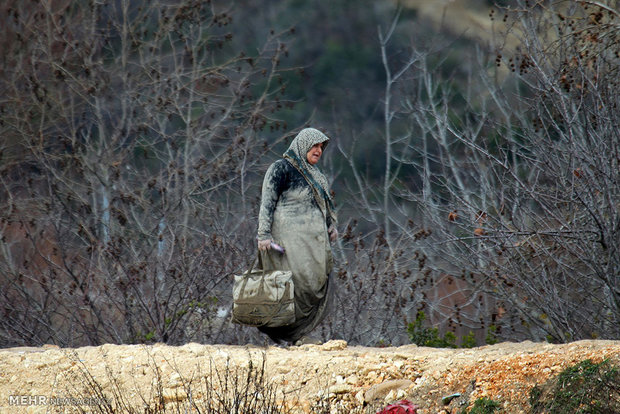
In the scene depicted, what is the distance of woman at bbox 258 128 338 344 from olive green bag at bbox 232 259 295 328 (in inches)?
7.2

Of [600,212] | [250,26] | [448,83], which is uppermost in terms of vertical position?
[250,26]

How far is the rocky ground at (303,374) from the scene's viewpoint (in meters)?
6.29

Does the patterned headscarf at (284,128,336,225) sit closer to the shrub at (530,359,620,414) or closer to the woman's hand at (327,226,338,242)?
the woman's hand at (327,226,338,242)

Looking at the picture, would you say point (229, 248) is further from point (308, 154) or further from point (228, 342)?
point (308, 154)

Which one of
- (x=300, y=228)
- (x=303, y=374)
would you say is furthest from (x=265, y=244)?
(x=303, y=374)

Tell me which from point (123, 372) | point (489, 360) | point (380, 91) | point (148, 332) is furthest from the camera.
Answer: point (380, 91)

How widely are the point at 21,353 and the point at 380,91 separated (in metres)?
14.6

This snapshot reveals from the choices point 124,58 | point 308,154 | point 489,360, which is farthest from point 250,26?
point 489,360

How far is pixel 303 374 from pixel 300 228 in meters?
1.42

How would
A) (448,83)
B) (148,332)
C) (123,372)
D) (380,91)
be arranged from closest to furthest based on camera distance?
(123,372) → (148,332) → (448,83) → (380,91)

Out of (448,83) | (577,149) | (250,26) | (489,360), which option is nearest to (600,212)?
(577,149)

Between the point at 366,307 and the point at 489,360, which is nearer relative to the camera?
the point at 489,360

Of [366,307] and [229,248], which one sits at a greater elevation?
[229,248]

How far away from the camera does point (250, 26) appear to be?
23.3 metres
